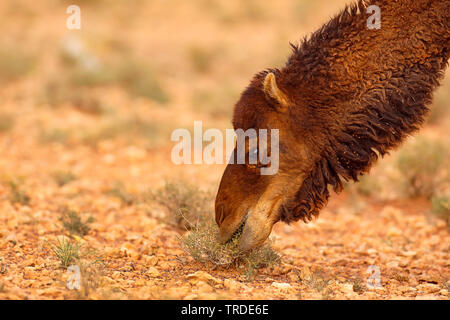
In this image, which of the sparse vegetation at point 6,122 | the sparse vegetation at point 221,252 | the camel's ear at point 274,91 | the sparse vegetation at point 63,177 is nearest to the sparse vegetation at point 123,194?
the sparse vegetation at point 63,177

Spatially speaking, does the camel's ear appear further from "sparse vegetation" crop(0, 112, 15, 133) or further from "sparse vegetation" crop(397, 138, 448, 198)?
"sparse vegetation" crop(0, 112, 15, 133)

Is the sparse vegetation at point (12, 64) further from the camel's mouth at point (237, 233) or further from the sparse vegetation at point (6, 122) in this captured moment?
the camel's mouth at point (237, 233)

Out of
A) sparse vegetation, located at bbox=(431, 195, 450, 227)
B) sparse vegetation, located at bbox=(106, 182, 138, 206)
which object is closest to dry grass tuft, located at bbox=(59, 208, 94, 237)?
sparse vegetation, located at bbox=(106, 182, 138, 206)

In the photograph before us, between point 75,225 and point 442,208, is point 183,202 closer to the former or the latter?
point 75,225

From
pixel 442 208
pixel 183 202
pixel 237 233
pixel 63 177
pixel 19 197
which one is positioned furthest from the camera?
pixel 63 177

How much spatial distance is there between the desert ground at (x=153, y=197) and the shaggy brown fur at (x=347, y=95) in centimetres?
87

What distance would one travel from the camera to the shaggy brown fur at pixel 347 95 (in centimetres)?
477

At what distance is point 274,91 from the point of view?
182 inches

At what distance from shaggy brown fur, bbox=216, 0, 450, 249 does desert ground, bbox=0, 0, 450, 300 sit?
34.2 inches

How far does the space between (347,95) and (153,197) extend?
3.12 metres

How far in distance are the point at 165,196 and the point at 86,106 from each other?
7.47 metres

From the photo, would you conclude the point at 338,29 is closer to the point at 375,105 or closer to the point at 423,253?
the point at 375,105

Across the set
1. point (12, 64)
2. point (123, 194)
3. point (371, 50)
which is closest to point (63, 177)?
point (123, 194)

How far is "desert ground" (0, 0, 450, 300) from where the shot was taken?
4926 millimetres
